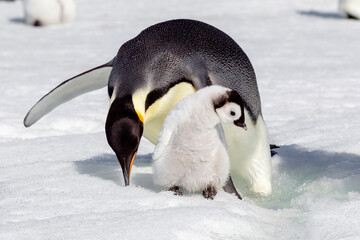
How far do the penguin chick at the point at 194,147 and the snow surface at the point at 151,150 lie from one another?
63mm

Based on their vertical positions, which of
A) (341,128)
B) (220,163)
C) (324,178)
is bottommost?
(341,128)

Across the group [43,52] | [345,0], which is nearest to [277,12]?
[345,0]

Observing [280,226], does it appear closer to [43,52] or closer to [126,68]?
[126,68]

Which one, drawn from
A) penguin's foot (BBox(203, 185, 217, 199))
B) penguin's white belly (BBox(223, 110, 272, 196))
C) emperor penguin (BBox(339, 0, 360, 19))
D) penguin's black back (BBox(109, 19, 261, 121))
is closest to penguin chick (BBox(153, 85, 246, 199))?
penguin's foot (BBox(203, 185, 217, 199))

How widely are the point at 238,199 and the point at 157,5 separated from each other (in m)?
9.19

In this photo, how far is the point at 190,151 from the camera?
2.44 meters

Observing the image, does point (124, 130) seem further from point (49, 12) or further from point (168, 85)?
point (49, 12)

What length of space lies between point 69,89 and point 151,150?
26.5 inches

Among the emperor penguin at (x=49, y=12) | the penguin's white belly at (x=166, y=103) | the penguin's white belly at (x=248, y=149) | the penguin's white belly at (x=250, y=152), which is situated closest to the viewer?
the penguin's white belly at (x=166, y=103)

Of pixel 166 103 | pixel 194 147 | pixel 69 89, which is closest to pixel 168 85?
pixel 166 103

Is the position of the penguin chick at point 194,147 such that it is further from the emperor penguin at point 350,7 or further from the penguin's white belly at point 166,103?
the emperor penguin at point 350,7

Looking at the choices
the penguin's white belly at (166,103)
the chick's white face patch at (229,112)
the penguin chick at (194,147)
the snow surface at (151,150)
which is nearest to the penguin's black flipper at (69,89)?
the snow surface at (151,150)

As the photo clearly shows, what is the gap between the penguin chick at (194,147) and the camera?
7.77 feet

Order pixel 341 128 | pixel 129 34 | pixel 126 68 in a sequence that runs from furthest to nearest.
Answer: pixel 129 34
pixel 341 128
pixel 126 68
